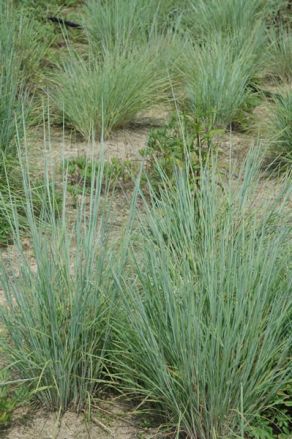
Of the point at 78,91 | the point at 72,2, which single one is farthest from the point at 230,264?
the point at 72,2

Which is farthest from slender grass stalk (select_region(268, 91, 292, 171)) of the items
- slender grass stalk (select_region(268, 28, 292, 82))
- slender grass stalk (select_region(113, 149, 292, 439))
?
slender grass stalk (select_region(113, 149, 292, 439))

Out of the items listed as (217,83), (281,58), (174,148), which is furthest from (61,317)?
(281,58)

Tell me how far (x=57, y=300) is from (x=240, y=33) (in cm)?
368

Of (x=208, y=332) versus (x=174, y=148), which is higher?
(x=208, y=332)

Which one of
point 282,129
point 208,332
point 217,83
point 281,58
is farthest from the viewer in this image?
point 281,58

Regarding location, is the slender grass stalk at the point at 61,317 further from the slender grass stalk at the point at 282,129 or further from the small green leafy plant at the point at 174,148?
the slender grass stalk at the point at 282,129

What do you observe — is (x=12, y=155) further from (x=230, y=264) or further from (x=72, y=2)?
(x=72, y=2)

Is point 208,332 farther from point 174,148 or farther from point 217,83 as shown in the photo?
point 217,83

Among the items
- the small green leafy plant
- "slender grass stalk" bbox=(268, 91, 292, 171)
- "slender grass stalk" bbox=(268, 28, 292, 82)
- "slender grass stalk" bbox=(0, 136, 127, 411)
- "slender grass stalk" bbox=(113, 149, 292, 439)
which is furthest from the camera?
"slender grass stalk" bbox=(268, 28, 292, 82)

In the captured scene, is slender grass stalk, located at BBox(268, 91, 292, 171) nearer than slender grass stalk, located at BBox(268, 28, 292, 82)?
Yes

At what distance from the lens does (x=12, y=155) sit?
15.1 feet

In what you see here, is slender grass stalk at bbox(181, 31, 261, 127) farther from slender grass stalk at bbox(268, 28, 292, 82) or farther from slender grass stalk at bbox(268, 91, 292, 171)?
slender grass stalk at bbox(268, 28, 292, 82)

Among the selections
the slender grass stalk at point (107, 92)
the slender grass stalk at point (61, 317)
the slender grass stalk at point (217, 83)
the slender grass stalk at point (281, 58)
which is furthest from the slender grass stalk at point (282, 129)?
the slender grass stalk at point (61, 317)

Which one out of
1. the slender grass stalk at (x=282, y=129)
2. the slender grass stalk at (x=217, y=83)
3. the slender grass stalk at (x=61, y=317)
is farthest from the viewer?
the slender grass stalk at (x=217, y=83)
